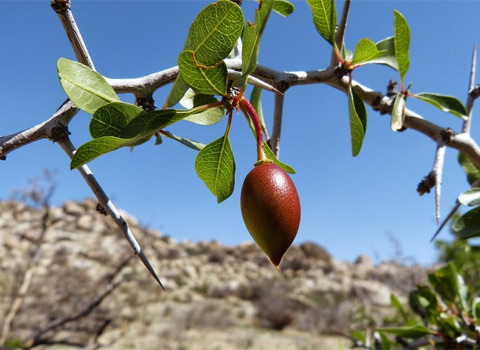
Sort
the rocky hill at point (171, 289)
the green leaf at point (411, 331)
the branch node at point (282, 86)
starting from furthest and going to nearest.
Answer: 1. the rocky hill at point (171, 289)
2. the green leaf at point (411, 331)
3. the branch node at point (282, 86)

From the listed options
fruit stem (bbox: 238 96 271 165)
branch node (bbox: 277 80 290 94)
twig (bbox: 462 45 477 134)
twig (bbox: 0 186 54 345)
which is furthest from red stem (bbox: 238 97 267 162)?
twig (bbox: 0 186 54 345)

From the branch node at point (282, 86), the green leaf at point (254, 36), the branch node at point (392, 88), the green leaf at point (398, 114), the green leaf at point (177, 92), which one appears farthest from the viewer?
the branch node at point (392, 88)

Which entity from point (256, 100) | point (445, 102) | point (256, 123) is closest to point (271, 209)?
point (256, 123)

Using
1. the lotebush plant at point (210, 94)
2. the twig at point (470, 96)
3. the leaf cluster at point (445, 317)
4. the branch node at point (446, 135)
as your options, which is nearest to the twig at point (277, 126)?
the lotebush plant at point (210, 94)

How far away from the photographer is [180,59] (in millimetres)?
495

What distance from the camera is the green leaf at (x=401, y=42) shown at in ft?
2.72

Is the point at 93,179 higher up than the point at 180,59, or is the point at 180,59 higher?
the point at 180,59

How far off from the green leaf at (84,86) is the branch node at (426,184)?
67 centimetres

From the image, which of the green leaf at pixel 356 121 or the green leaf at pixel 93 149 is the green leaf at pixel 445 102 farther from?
the green leaf at pixel 93 149

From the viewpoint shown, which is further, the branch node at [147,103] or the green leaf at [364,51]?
the green leaf at [364,51]

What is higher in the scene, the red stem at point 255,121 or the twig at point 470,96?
the twig at point 470,96

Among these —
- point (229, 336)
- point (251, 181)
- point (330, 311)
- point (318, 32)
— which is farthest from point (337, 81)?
point (330, 311)

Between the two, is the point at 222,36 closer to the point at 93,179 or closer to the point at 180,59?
the point at 180,59

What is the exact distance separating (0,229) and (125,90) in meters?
15.9
